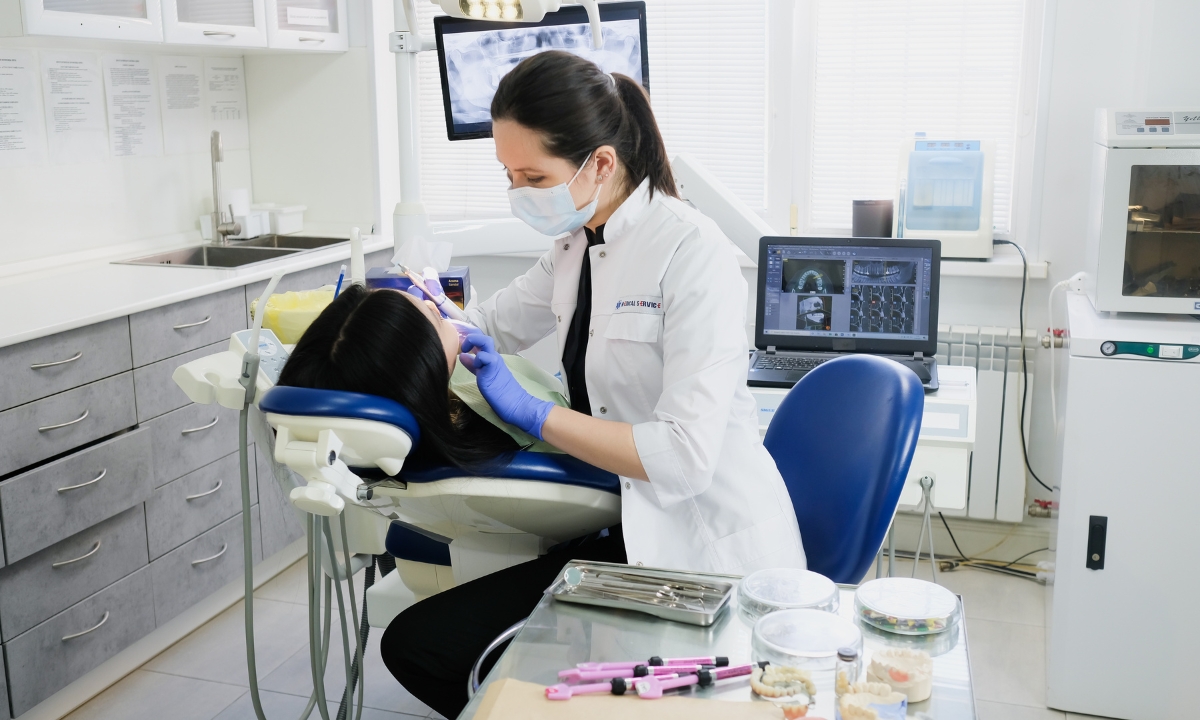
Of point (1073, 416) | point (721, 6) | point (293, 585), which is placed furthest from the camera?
point (721, 6)

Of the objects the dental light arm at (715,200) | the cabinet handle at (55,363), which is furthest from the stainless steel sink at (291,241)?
the dental light arm at (715,200)

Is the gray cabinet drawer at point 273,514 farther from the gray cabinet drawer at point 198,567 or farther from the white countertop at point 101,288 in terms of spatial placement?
the white countertop at point 101,288

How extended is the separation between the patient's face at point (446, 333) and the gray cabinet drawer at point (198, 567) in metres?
1.38

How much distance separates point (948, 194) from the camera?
2945 millimetres

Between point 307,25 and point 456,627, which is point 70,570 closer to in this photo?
point 456,627

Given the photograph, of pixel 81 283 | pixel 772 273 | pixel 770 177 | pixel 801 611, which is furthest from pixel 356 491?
pixel 770 177

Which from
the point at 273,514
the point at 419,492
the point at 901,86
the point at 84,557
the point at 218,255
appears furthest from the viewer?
the point at 218,255

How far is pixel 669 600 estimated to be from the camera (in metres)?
1.13

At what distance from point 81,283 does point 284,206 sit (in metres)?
1.06

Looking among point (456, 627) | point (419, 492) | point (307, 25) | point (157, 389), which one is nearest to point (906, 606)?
point (419, 492)

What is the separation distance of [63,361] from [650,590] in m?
1.58

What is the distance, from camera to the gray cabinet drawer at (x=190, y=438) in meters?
2.47

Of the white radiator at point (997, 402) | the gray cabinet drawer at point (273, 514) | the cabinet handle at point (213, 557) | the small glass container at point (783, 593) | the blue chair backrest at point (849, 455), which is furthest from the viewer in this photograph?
the white radiator at point (997, 402)

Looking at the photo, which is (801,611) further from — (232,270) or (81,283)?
Answer: (81,283)
